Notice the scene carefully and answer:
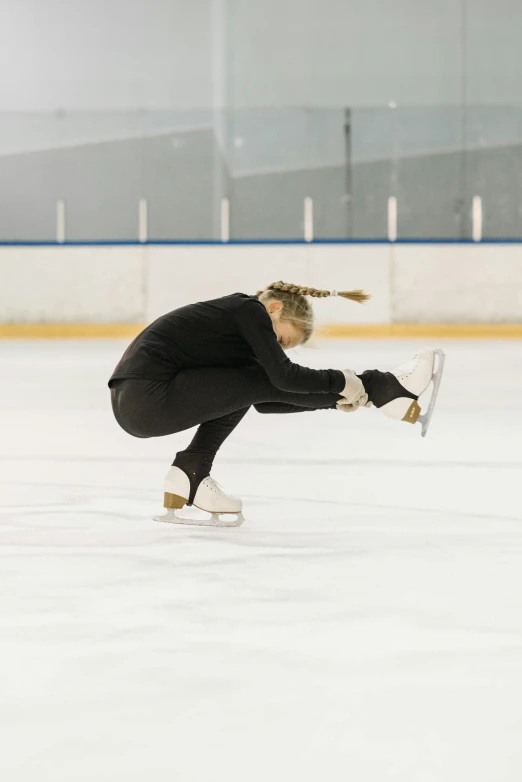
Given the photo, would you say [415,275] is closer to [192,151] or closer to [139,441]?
[192,151]

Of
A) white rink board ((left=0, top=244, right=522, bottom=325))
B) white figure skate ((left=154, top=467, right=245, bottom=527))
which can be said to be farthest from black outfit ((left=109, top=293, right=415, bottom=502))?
white rink board ((left=0, top=244, right=522, bottom=325))

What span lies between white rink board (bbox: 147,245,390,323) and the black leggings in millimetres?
6373

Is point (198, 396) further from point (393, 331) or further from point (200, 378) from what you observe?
point (393, 331)

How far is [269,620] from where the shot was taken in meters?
1.57

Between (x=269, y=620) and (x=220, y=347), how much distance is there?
783 mm

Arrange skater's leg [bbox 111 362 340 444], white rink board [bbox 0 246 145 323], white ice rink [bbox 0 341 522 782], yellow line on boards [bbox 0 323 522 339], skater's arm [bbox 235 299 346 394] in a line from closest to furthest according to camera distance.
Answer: white ice rink [bbox 0 341 522 782], skater's arm [bbox 235 299 346 394], skater's leg [bbox 111 362 340 444], yellow line on boards [bbox 0 323 522 339], white rink board [bbox 0 246 145 323]

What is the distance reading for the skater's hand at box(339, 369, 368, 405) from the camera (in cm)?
219

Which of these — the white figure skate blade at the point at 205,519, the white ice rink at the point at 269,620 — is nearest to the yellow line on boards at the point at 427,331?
the white ice rink at the point at 269,620

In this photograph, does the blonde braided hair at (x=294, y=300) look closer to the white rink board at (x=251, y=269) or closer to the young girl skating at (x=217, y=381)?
the young girl skating at (x=217, y=381)

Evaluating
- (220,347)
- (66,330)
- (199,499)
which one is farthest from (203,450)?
(66,330)

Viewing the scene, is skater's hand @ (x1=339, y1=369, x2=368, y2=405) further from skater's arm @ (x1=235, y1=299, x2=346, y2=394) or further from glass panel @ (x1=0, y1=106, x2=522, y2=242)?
glass panel @ (x1=0, y1=106, x2=522, y2=242)

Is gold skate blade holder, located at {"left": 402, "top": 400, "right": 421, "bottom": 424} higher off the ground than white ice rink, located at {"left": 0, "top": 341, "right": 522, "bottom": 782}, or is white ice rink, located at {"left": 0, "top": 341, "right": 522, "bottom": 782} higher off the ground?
gold skate blade holder, located at {"left": 402, "top": 400, "right": 421, "bottom": 424}

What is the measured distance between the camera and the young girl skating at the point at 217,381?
2189 mm

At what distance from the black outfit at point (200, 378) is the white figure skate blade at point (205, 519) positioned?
0.17 meters
